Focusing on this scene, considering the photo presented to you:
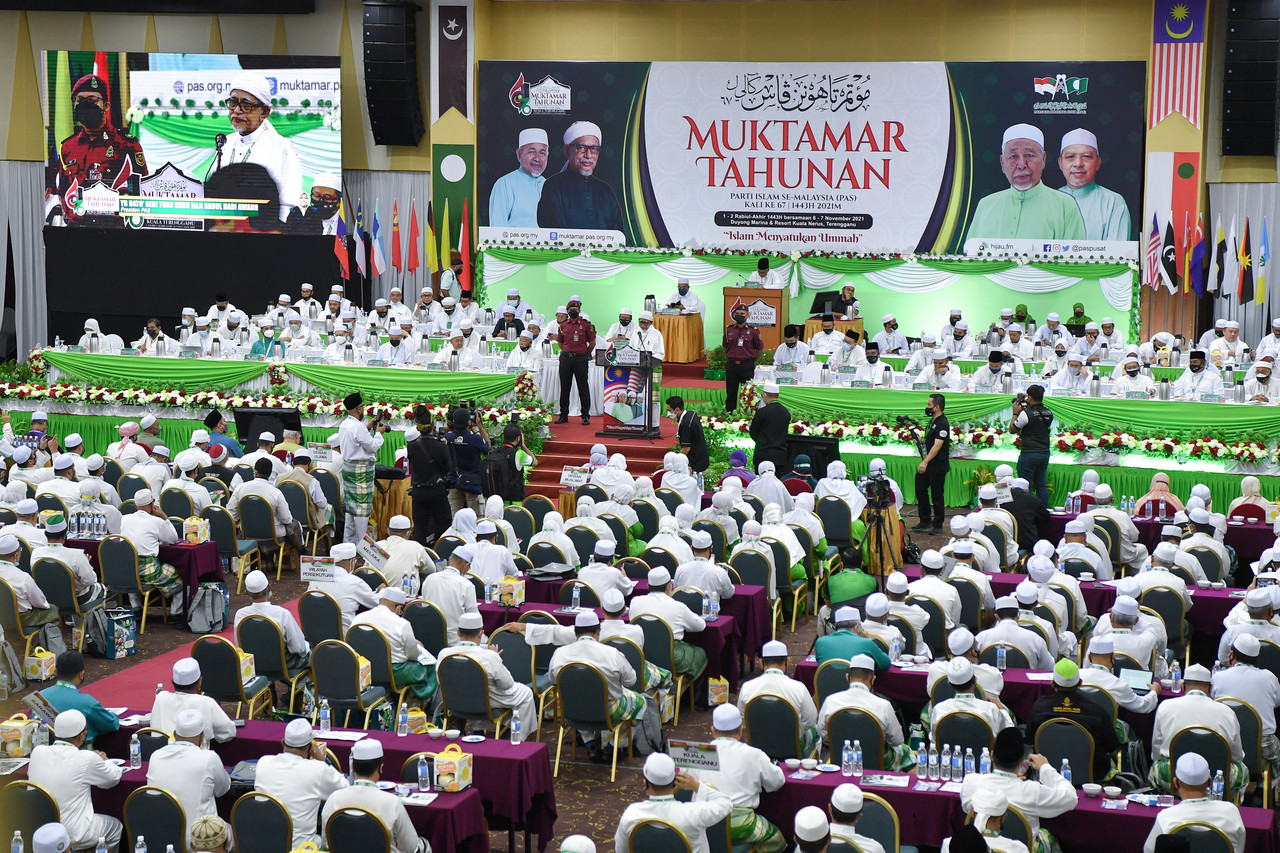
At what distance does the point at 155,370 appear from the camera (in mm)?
19375

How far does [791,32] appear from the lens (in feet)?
80.5

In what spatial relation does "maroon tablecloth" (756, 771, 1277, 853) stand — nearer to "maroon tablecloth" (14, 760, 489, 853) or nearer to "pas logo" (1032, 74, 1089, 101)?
"maroon tablecloth" (14, 760, 489, 853)

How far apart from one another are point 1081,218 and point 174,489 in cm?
1529

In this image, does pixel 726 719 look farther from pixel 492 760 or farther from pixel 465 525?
pixel 465 525

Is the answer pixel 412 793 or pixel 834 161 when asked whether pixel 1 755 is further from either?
pixel 834 161

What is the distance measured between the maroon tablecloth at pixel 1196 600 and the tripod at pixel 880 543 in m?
2.33

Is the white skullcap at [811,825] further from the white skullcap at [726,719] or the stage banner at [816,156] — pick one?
the stage banner at [816,156]

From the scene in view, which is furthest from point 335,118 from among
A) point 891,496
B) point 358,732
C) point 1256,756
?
point 1256,756

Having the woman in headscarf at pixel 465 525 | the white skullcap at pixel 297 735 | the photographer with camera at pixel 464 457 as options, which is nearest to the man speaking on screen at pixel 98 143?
the photographer with camera at pixel 464 457

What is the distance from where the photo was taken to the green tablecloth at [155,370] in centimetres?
1898

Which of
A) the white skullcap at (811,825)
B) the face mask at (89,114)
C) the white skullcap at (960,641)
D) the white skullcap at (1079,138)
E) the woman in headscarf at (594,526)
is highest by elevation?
the face mask at (89,114)

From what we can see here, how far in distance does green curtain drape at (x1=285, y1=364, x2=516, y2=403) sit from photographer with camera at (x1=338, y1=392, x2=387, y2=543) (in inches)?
118

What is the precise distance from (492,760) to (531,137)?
18.6 metres

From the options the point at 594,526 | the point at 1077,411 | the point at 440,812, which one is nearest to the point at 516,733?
the point at 440,812
